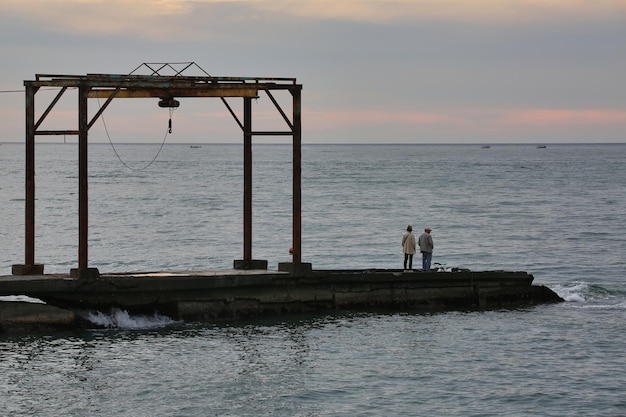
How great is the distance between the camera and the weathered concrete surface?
84.0 ft

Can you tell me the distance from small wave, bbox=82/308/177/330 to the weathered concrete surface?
0.16m

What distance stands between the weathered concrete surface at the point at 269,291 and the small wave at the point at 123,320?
16 centimetres

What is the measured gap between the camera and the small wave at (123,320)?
25.8 metres

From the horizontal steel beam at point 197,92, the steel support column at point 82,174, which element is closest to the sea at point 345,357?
the steel support column at point 82,174

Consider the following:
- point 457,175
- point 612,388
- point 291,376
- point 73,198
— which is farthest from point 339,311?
point 457,175

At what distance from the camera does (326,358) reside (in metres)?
24.0

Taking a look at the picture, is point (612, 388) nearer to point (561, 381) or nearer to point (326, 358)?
point (561, 381)

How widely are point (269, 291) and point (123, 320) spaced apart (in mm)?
3559

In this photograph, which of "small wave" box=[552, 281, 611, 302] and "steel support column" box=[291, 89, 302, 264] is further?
"small wave" box=[552, 281, 611, 302]

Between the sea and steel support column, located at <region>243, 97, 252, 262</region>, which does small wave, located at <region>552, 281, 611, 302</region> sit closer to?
the sea

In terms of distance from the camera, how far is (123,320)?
1026 inches

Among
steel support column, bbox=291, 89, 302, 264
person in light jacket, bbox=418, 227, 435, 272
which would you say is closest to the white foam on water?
person in light jacket, bbox=418, 227, 435, 272

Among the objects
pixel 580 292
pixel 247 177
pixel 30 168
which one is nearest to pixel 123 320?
pixel 30 168

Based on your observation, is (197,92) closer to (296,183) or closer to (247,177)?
(247,177)
